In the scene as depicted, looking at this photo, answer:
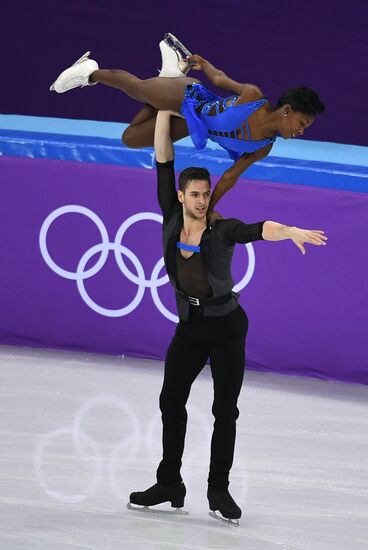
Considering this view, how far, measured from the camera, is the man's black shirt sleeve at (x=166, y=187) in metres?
5.87

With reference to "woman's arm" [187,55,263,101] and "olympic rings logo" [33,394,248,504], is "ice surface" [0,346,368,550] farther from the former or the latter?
"woman's arm" [187,55,263,101]

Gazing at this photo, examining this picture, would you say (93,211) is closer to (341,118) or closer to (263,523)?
(341,118)

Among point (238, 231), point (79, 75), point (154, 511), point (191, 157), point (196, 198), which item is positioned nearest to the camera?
point (238, 231)

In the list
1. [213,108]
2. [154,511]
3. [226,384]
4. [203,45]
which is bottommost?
[154,511]

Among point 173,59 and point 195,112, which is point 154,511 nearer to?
point 195,112

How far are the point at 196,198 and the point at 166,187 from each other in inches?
8.7

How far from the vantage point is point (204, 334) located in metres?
5.89

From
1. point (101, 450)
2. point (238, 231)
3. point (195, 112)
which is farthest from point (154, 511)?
point (195, 112)

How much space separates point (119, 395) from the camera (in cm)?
776

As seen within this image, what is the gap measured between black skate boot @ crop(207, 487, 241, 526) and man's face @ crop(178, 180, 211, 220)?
49.8 inches

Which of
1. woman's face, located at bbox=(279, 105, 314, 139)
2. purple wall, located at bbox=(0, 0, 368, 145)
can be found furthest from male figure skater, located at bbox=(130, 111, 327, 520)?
purple wall, located at bbox=(0, 0, 368, 145)

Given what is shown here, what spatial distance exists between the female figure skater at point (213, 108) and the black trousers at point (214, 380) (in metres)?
0.59

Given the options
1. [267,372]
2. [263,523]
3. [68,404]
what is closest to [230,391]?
[263,523]

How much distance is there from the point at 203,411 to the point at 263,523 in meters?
1.66
